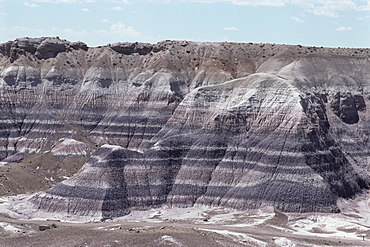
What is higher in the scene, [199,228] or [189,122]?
[189,122]

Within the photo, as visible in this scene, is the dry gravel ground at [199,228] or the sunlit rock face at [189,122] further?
the sunlit rock face at [189,122]

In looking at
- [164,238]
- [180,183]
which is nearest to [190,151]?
[180,183]

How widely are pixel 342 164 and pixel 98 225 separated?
127ft

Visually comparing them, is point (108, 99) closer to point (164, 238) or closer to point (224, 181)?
point (224, 181)

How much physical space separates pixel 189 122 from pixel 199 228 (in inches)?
1204

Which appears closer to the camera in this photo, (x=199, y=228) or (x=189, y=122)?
(x=199, y=228)

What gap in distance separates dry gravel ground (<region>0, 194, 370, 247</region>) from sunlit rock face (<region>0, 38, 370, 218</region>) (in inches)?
105

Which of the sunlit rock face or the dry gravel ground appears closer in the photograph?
the dry gravel ground

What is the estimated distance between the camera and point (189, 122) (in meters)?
109

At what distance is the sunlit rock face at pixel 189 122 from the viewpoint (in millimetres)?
95375

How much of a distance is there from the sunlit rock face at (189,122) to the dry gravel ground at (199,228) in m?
2.66

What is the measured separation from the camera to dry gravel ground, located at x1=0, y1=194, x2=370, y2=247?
7338cm

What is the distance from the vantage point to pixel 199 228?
81.5 meters

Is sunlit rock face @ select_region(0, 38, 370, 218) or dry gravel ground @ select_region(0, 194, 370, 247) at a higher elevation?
sunlit rock face @ select_region(0, 38, 370, 218)
